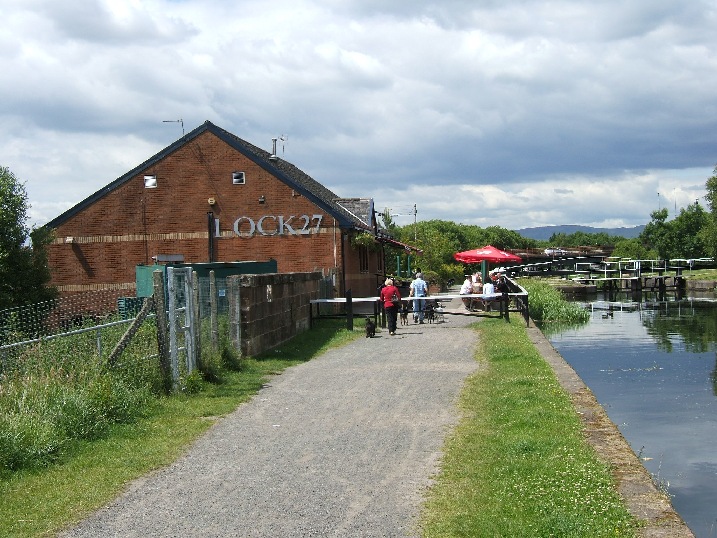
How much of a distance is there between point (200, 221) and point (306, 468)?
2754cm

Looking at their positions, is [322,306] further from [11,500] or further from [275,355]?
[11,500]

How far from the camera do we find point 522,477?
25.7ft

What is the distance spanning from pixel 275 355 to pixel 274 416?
7.15m

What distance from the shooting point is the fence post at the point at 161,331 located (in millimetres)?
12758

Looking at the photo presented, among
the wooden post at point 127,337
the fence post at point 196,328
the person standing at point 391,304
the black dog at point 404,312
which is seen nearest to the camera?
the wooden post at point 127,337

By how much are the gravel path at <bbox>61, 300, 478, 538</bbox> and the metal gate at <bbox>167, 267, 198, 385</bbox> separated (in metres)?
1.24

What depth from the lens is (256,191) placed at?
34.7m

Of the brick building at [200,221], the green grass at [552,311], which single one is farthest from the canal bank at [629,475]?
the green grass at [552,311]

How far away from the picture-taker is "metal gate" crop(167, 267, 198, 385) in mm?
13125

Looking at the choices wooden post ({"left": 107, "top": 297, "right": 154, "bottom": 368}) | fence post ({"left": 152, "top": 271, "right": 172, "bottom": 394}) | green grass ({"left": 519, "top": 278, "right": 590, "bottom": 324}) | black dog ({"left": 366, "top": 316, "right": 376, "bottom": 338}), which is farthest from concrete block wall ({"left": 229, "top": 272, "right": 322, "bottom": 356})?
green grass ({"left": 519, "top": 278, "right": 590, "bottom": 324})

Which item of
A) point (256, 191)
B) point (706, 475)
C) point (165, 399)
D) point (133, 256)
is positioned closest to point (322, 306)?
point (256, 191)

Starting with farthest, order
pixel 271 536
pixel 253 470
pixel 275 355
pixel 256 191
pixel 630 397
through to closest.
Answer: pixel 256 191 → pixel 275 355 → pixel 630 397 → pixel 253 470 → pixel 271 536

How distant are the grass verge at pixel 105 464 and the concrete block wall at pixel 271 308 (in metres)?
3.31

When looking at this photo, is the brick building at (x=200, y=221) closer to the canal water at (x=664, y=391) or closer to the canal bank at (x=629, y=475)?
the canal water at (x=664, y=391)
